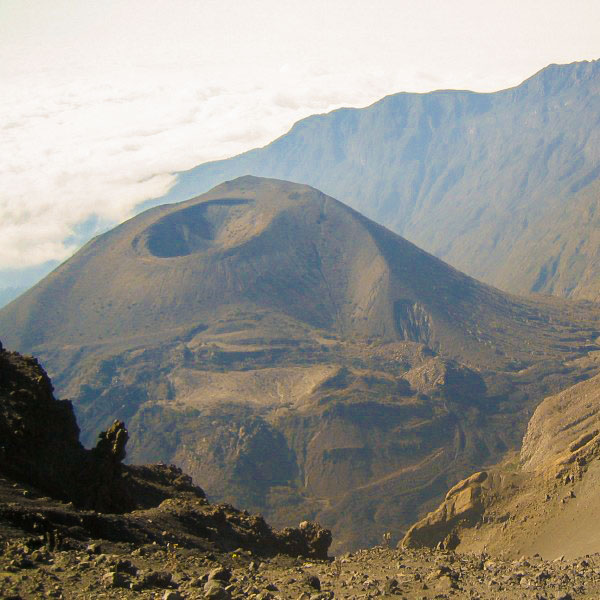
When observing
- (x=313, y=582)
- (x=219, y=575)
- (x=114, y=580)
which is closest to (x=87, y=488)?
(x=219, y=575)

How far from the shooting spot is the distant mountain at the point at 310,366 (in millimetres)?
109750

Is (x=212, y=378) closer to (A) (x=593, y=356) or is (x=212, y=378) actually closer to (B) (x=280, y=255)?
(B) (x=280, y=255)

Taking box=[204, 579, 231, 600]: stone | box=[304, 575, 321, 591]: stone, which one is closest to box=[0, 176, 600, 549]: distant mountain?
box=[304, 575, 321, 591]: stone

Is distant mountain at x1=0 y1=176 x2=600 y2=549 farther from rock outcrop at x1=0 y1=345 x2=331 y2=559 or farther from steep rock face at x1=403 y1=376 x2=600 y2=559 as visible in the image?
rock outcrop at x1=0 y1=345 x2=331 y2=559

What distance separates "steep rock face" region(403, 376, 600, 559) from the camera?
32.0 m

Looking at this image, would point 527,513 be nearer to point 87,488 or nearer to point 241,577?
point 87,488

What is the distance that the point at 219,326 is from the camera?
6777 inches

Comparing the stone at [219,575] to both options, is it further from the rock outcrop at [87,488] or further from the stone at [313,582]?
the rock outcrop at [87,488]

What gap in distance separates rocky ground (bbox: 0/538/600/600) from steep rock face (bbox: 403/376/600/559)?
28.9 ft

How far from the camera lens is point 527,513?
117ft

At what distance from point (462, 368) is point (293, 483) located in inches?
1939

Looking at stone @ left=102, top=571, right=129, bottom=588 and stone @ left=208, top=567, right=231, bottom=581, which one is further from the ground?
stone @ left=102, top=571, right=129, bottom=588

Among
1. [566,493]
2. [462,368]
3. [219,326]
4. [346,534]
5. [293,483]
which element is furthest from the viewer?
[219,326]

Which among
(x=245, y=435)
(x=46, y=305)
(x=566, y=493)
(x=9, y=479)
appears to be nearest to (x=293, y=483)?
(x=245, y=435)
